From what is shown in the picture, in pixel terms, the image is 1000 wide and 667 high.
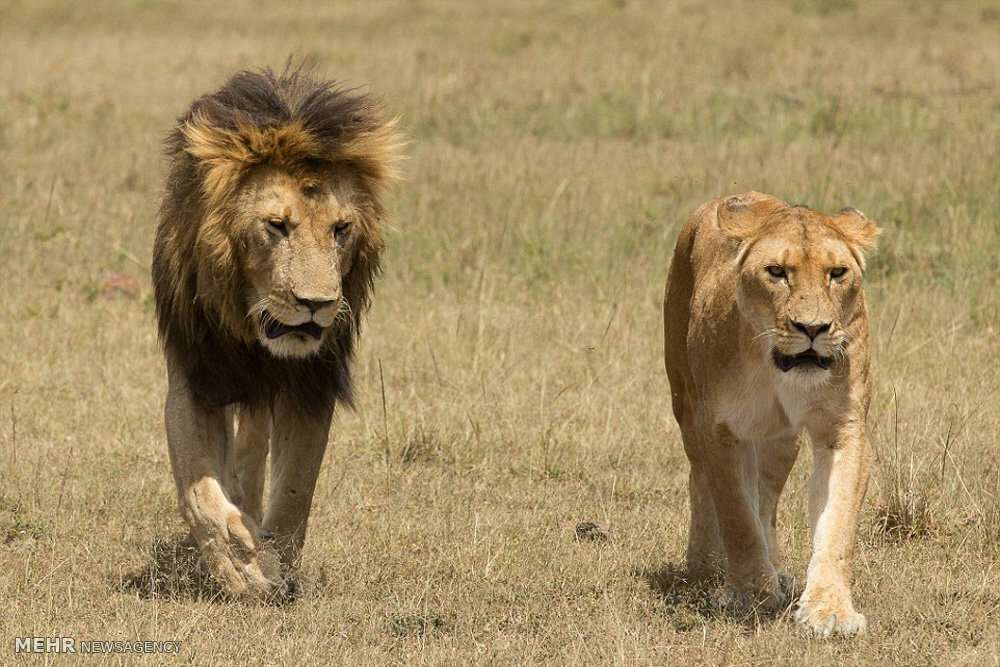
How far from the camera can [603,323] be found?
24.2 ft

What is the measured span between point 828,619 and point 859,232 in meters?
1.08

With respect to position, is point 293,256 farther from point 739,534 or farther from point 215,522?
point 739,534

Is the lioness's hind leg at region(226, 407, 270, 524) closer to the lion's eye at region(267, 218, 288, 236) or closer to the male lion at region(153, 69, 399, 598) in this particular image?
the male lion at region(153, 69, 399, 598)

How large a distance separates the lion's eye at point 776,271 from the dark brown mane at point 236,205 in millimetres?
1193

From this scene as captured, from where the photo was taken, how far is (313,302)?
4.00 meters

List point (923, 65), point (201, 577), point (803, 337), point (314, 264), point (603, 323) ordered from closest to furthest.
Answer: point (803, 337), point (314, 264), point (201, 577), point (603, 323), point (923, 65)

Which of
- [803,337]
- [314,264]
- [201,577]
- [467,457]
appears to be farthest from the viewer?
[467,457]

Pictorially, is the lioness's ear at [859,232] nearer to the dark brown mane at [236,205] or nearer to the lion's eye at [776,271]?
the lion's eye at [776,271]

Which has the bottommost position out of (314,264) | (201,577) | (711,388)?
(201,577)

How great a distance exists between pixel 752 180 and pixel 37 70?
7.89 meters

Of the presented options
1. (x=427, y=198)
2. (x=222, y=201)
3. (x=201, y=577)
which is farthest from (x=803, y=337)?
(x=427, y=198)

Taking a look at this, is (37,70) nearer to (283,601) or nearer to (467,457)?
(467,457)

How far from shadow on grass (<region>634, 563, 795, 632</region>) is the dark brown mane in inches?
47.1

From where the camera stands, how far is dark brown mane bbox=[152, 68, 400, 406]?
418cm
